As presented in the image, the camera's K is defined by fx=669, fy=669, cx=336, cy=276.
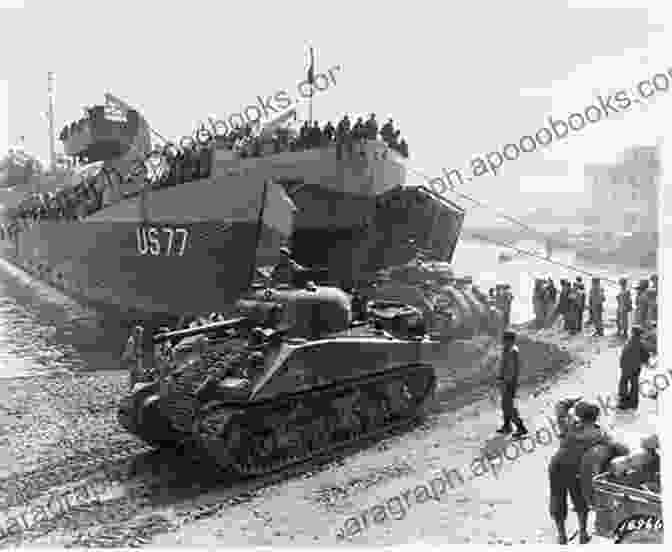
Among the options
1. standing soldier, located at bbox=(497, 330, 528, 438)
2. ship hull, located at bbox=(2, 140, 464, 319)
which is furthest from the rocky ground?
ship hull, located at bbox=(2, 140, 464, 319)

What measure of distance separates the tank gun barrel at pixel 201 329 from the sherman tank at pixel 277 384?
0.05ft

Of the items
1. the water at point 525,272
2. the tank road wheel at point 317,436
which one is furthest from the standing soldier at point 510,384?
the water at point 525,272

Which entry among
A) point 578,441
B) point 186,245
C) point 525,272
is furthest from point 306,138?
point 525,272

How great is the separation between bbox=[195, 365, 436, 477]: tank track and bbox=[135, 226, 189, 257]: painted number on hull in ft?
24.2

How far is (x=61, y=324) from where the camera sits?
18.4m

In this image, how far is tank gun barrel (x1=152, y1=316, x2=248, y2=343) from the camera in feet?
27.3

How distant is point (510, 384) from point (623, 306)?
6360mm

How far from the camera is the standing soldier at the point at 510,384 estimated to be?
8.75 m

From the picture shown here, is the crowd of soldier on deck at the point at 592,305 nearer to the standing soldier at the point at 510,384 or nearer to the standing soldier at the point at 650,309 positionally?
the standing soldier at the point at 650,309

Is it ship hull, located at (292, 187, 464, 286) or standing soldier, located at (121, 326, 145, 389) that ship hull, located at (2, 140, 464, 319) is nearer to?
ship hull, located at (292, 187, 464, 286)

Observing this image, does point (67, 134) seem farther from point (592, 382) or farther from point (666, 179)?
point (666, 179)

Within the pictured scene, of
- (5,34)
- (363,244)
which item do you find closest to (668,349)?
(5,34)

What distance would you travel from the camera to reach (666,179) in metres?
6.35

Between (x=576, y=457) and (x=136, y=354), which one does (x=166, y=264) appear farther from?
(x=576, y=457)
